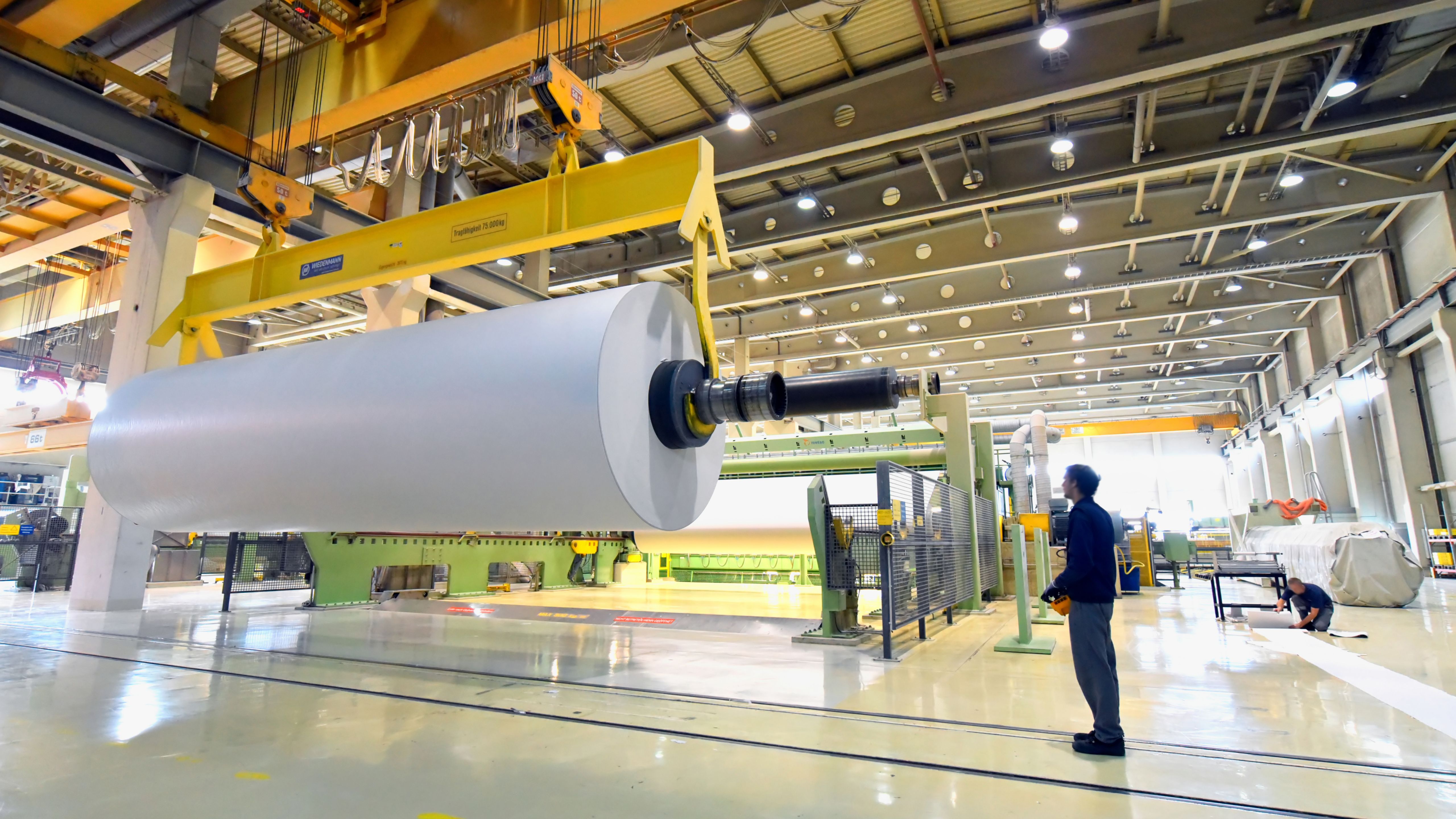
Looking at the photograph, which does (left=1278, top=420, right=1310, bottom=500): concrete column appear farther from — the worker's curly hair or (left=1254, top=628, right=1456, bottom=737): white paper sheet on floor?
the worker's curly hair

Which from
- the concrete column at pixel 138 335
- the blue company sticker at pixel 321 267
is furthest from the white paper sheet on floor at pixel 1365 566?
the concrete column at pixel 138 335

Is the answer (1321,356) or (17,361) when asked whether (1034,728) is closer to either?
(1321,356)

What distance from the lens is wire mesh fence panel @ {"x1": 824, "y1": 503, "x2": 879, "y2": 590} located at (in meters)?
5.01

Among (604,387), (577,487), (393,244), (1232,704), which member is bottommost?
(1232,704)

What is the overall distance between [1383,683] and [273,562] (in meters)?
10.2

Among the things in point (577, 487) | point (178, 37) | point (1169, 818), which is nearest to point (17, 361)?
point (178, 37)

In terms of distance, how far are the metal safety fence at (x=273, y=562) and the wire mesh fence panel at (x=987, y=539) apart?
7.24 metres

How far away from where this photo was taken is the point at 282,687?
3195 mm

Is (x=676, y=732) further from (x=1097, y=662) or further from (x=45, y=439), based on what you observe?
(x=45, y=439)

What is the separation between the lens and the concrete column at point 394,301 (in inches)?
320

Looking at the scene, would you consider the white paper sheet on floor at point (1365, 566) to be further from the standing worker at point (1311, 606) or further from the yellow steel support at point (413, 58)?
the yellow steel support at point (413, 58)

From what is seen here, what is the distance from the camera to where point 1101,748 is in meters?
2.33

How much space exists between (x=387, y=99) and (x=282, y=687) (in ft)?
17.9

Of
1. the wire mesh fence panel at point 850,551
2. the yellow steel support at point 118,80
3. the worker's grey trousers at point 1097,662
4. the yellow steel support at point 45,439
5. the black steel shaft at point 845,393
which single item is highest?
the yellow steel support at point 118,80
